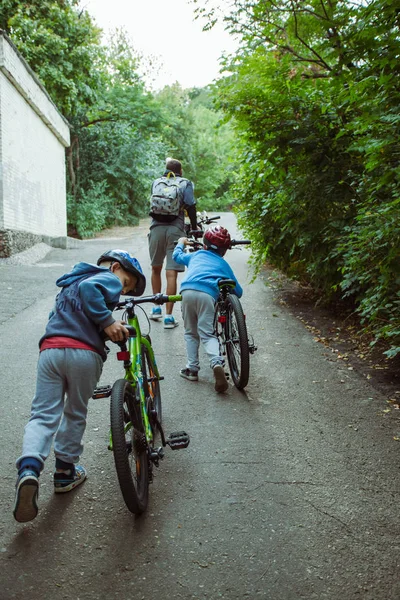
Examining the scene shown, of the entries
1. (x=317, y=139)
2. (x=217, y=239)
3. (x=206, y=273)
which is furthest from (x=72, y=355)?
(x=317, y=139)

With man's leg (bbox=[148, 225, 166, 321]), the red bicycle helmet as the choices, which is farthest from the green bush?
the red bicycle helmet

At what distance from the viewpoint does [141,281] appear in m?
3.37

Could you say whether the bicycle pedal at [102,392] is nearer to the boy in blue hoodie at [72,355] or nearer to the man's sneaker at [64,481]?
the boy in blue hoodie at [72,355]

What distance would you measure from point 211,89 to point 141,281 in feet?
15.4

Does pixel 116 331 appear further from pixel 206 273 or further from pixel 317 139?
pixel 317 139

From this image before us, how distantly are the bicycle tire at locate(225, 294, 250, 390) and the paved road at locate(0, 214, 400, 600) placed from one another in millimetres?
184

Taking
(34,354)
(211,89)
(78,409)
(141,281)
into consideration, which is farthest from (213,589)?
(211,89)

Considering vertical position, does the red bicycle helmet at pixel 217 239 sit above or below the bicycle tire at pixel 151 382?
above

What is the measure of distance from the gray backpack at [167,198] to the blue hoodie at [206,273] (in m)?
1.60

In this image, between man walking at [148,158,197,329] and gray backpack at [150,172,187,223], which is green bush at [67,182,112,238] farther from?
gray backpack at [150,172,187,223]

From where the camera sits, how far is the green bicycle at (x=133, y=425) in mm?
2660

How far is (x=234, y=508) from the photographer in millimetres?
3055

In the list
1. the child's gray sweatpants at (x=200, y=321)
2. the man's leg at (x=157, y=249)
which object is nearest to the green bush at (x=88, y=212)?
the man's leg at (x=157, y=249)

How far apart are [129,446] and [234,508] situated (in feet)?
2.39
